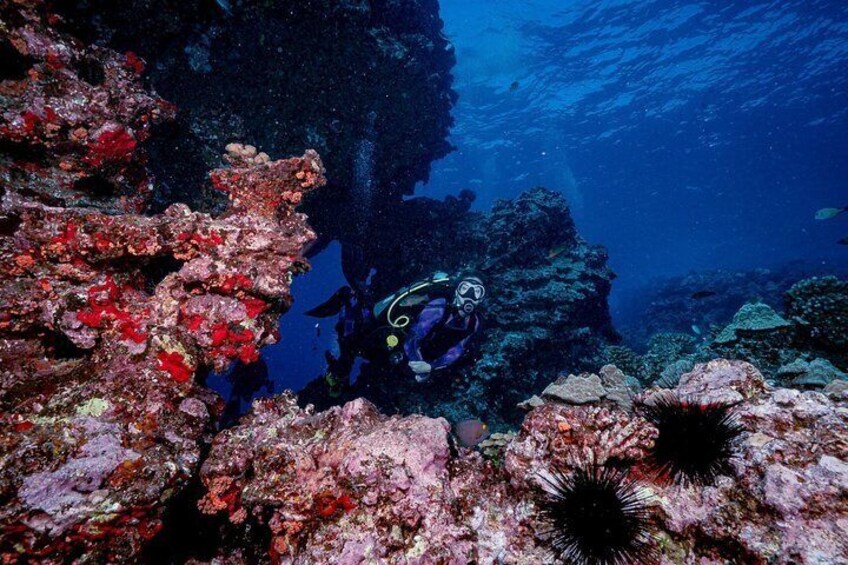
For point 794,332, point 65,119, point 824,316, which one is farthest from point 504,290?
point 65,119

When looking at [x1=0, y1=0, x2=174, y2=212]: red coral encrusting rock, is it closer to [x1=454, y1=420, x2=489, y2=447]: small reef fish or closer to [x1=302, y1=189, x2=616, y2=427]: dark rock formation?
[x1=454, y1=420, x2=489, y2=447]: small reef fish

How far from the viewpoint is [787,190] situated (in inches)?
2370

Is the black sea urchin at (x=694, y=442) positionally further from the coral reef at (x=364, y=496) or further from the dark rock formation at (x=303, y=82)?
the dark rock formation at (x=303, y=82)

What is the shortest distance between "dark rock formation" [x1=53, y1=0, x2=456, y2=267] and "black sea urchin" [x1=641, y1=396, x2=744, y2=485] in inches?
325

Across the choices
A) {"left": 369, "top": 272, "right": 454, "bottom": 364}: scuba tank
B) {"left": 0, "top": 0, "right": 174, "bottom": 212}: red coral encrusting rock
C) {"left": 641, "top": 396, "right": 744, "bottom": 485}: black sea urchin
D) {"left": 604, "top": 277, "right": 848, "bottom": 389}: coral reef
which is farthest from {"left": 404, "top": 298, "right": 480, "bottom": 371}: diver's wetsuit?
{"left": 641, "top": 396, "right": 744, "bottom": 485}: black sea urchin

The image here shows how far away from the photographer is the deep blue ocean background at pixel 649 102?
2197cm

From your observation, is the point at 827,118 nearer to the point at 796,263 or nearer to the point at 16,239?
the point at 796,263

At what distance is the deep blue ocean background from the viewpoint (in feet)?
72.1

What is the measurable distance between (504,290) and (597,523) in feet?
27.3

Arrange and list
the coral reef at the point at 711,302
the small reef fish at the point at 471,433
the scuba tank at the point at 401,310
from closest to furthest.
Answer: the small reef fish at the point at 471,433 → the scuba tank at the point at 401,310 → the coral reef at the point at 711,302

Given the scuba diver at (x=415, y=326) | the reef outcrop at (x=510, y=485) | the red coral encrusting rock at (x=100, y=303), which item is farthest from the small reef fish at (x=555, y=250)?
the red coral encrusting rock at (x=100, y=303)

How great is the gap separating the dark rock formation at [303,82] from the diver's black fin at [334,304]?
320 centimetres

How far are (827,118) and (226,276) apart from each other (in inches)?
2081

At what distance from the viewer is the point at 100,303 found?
2.96 metres
